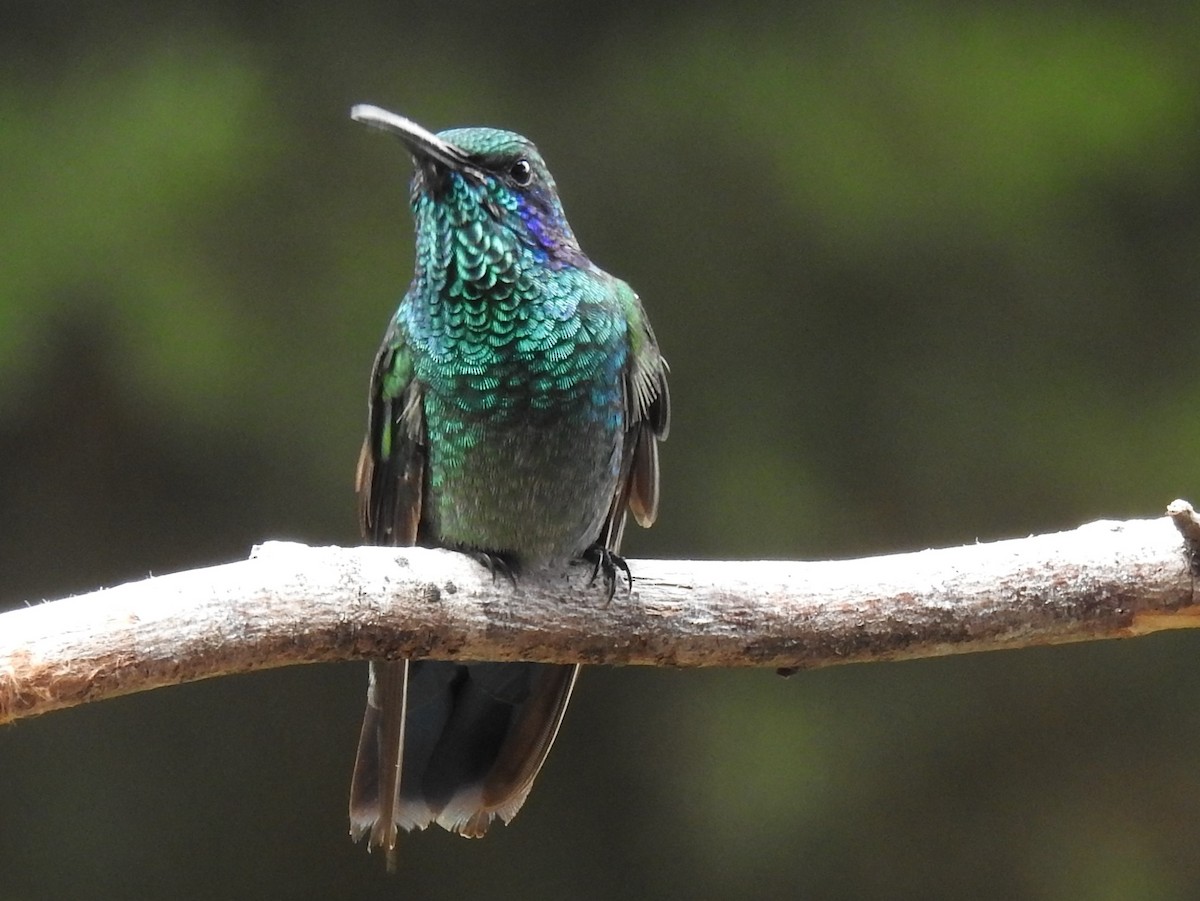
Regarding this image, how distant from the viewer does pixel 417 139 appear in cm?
302

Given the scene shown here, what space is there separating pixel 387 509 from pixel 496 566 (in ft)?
1.43

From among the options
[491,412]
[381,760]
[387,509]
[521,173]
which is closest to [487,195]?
[521,173]

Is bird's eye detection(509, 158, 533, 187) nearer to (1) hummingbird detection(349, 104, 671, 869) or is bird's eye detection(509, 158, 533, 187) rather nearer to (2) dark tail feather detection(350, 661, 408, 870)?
(1) hummingbird detection(349, 104, 671, 869)

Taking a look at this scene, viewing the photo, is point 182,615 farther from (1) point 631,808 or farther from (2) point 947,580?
(1) point 631,808

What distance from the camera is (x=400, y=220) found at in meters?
4.50

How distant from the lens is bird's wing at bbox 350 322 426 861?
3.06m

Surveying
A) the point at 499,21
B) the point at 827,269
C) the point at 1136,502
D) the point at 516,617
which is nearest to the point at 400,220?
the point at 499,21

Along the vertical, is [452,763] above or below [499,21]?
below

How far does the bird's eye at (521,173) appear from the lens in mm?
3182

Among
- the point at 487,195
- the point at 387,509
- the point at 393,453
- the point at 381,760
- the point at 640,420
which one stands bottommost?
the point at 381,760

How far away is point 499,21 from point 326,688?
2020mm

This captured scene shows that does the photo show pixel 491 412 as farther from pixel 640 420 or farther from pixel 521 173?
pixel 521 173

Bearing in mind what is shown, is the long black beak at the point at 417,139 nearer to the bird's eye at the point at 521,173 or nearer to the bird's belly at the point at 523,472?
the bird's eye at the point at 521,173

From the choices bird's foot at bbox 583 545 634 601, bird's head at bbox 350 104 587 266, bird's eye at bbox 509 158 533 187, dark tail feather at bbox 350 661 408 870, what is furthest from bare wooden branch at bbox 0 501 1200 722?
bird's eye at bbox 509 158 533 187
